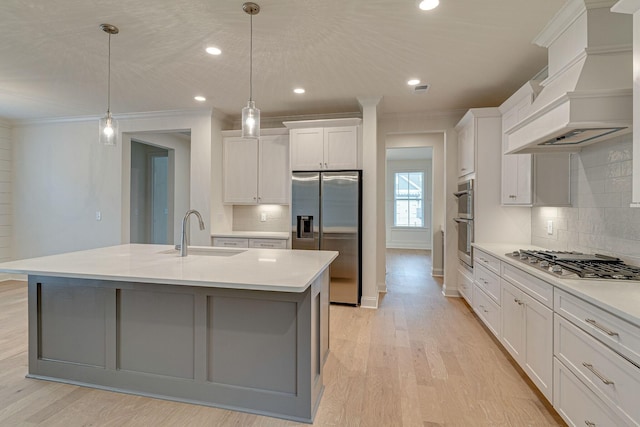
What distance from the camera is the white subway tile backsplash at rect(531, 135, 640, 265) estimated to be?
6.87 ft

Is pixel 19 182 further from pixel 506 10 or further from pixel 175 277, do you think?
pixel 506 10

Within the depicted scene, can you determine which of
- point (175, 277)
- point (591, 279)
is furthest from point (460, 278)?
point (175, 277)

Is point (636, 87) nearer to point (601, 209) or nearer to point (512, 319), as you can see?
point (601, 209)

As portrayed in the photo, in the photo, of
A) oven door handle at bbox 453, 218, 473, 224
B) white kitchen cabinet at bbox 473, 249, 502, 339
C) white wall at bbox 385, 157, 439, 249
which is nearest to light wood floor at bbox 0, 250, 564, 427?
white kitchen cabinet at bbox 473, 249, 502, 339

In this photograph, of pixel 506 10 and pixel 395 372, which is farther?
pixel 395 372

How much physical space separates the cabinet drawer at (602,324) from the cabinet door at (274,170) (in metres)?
3.47

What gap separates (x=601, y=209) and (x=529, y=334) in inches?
44.0

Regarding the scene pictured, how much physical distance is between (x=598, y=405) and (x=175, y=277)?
219 centimetres

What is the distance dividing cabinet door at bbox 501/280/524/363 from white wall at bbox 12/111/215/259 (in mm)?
3775

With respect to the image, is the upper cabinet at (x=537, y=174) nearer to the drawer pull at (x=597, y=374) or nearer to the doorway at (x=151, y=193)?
the drawer pull at (x=597, y=374)

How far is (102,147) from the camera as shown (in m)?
4.86

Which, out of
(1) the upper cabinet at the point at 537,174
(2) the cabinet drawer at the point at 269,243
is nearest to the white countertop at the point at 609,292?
(1) the upper cabinet at the point at 537,174

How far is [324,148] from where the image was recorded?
13.8 ft

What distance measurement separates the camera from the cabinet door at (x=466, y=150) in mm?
3715
